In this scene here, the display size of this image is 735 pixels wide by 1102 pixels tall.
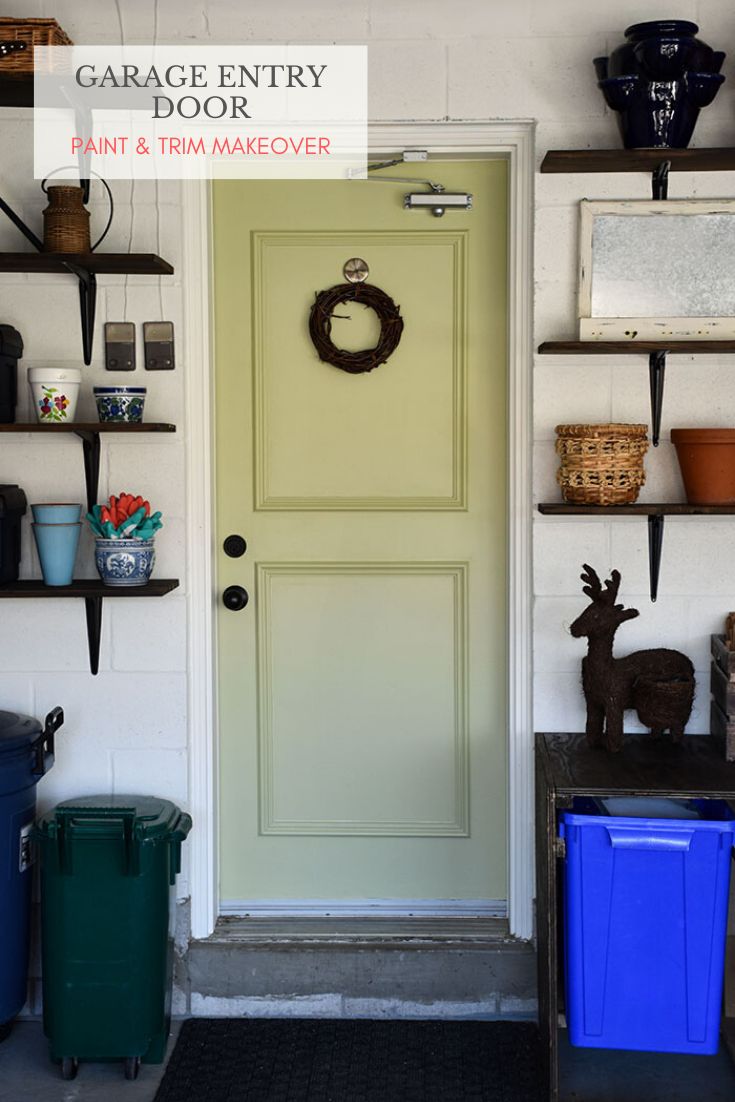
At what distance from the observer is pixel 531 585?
9.63 feet

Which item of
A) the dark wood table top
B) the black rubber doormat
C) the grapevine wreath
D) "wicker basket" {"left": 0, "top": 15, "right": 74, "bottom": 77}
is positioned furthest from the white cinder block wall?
the black rubber doormat

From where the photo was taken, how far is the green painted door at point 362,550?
3.02 m

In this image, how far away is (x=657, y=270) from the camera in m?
2.83

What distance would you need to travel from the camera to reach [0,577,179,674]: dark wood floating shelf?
2.79m

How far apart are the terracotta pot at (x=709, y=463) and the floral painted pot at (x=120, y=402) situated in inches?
49.2

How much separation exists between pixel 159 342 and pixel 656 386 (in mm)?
1196

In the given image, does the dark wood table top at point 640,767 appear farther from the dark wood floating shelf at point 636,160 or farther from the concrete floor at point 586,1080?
the dark wood floating shelf at point 636,160

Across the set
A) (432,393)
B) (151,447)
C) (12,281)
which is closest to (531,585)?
(432,393)

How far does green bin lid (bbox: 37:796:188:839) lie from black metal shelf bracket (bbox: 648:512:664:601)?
1.26 meters

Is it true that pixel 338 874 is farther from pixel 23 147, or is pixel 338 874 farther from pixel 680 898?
pixel 23 147

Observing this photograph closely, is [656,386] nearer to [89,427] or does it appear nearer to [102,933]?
[89,427]

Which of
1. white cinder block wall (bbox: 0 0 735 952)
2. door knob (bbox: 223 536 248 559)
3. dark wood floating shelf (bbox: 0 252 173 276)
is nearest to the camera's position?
dark wood floating shelf (bbox: 0 252 173 276)

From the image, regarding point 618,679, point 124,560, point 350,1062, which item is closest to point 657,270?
point 618,679

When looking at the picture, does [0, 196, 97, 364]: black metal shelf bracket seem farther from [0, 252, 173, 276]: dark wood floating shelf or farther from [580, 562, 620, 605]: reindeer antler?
[580, 562, 620, 605]: reindeer antler
